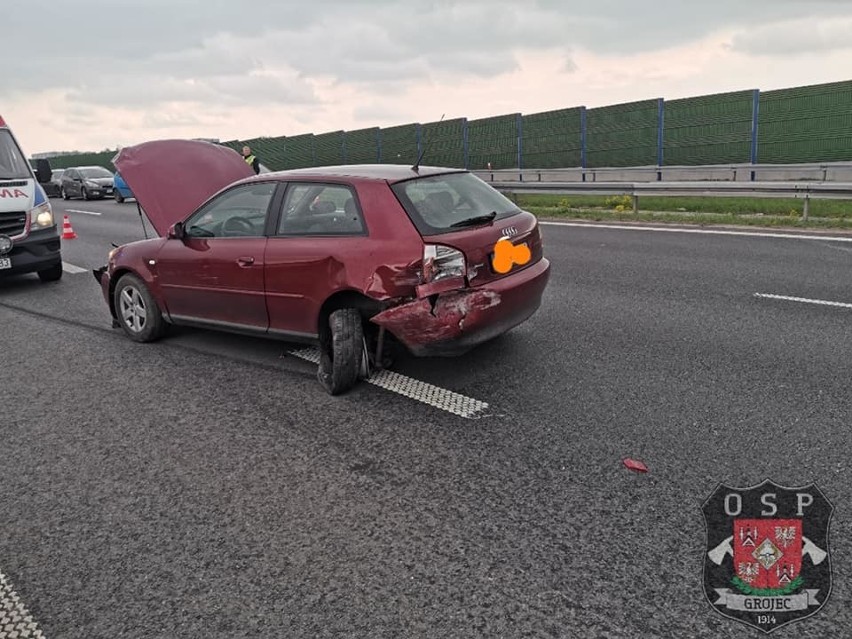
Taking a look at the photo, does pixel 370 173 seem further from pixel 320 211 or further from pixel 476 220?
pixel 476 220

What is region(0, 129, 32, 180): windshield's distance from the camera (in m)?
9.75

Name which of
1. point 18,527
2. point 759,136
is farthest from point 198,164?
point 759,136

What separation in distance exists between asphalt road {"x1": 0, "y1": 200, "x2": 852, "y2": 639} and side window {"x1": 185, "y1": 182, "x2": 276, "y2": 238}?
3.57 feet

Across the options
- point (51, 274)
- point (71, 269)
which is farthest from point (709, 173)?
point (51, 274)

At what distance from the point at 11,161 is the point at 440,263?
814 cm

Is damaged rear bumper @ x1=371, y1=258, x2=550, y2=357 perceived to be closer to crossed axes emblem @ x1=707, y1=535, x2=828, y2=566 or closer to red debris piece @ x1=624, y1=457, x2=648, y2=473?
red debris piece @ x1=624, y1=457, x2=648, y2=473

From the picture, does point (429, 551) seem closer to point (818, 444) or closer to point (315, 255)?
point (818, 444)

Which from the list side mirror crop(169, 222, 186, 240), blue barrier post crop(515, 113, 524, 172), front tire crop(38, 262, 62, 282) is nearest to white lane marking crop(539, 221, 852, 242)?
side mirror crop(169, 222, 186, 240)

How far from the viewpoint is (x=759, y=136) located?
63.3 feet

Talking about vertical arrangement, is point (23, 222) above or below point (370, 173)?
below

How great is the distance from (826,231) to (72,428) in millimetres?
11233

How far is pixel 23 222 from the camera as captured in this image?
9.41 meters

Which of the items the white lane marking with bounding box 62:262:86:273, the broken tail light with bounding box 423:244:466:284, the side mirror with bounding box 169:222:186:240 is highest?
the side mirror with bounding box 169:222:186:240

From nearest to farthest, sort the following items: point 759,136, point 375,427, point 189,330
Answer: point 375,427
point 189,330
point 759,136
